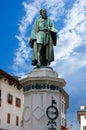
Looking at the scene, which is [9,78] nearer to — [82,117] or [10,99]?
[10,99]

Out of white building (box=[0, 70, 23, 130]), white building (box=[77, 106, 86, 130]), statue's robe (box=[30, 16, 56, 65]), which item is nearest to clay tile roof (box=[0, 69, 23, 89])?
white building (box=[0, 70, 23, 130])

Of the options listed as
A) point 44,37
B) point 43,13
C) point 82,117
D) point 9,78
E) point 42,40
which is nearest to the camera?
point 42,40

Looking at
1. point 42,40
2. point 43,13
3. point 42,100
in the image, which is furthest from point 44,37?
point 42,100

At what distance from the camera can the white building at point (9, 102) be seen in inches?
2554

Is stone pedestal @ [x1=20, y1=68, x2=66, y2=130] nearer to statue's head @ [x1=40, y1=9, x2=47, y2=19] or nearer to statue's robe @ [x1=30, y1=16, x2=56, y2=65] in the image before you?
statue's robe @ [x1=30, y1=16, x2=56, y2=65]

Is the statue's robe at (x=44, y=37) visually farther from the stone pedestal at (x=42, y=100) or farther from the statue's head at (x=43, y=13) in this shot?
the stone pedestal at (x=42, y=100)

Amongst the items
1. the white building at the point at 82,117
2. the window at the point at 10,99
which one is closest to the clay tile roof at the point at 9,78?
the window at the point at 10,99

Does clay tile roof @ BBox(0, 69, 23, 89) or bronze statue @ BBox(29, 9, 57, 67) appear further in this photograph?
clay tile roof @ BBox(0, 69, 23, 89)

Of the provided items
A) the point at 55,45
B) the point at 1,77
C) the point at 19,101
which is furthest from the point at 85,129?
the point at 55,45

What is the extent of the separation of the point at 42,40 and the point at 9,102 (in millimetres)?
47346

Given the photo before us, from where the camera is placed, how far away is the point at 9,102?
67.1 meters

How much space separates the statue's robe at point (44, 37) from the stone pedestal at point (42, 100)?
2.96ft

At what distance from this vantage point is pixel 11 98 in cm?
6806

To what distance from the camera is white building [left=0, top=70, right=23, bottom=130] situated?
64.9m
